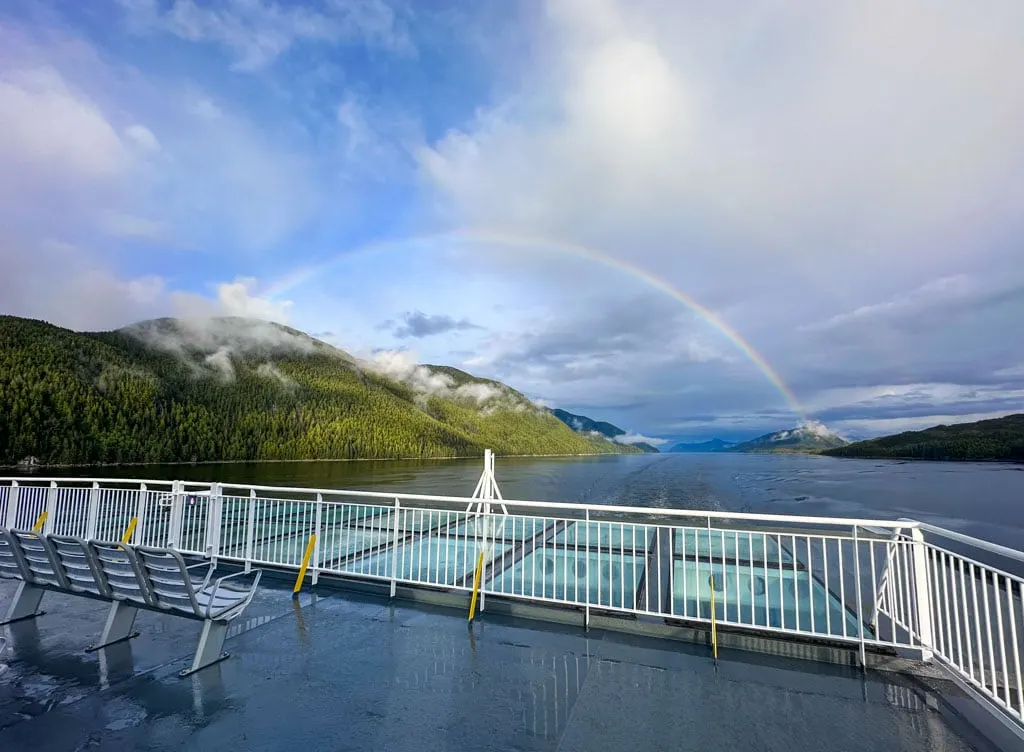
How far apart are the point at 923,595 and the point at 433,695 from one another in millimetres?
3706

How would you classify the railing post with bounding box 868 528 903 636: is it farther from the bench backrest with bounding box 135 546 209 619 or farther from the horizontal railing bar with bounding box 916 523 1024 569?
the bench backrest with bounding box 135 546 209 619

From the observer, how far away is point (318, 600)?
5336mm

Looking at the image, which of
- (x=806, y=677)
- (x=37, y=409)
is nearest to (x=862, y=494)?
(x=806, y=677)

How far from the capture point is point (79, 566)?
153 inches

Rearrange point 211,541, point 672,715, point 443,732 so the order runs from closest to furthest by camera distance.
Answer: point 443,732 → point 672,715 → point 211,541

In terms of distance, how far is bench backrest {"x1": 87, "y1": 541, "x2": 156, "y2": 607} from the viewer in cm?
350

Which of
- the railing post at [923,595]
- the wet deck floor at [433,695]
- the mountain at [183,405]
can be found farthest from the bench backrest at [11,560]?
the mountain at [183,405]

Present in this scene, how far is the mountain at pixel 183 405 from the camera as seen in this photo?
87750mm

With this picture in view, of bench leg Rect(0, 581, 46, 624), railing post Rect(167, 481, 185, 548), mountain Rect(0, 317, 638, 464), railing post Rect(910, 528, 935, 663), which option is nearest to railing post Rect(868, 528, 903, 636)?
railing post Rect(910, 528, 935, 663)

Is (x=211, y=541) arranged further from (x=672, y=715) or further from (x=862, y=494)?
(x=862, y=494)

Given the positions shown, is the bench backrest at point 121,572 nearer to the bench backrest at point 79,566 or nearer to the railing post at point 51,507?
the bench backrest at point 79,566

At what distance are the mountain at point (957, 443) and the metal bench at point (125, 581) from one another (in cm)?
16526

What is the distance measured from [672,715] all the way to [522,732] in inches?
37.8

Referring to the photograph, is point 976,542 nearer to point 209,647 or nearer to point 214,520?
point 209,647
